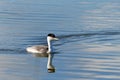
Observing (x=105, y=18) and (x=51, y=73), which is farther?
(x=105, y=18)

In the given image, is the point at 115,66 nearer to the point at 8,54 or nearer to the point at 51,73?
the point at 51,73

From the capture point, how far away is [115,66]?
21.8 meters

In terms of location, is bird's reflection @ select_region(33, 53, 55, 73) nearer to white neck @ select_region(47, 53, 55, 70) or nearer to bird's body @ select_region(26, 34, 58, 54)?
white neck @ select_region(47, 53, 55, 70)

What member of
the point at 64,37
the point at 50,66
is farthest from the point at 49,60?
the point at 64,37

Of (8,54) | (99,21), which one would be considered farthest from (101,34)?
(8,54)

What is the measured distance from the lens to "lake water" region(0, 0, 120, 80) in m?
21.0

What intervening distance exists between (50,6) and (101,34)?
982cm

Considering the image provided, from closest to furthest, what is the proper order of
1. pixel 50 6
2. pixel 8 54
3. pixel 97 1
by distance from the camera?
pixel 8 54 → pixel 50 6 → pixel 97 1

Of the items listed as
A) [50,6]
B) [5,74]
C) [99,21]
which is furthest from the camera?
[50,6]

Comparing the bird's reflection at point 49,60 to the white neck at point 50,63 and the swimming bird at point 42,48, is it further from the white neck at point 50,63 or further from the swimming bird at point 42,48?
the swimming bird at point 42,48

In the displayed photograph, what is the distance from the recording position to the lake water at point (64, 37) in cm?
2098

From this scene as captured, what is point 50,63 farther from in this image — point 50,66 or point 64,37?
point 64,37

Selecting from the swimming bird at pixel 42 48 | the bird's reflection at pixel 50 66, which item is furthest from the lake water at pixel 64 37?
the swimming bird at pixel 42 48

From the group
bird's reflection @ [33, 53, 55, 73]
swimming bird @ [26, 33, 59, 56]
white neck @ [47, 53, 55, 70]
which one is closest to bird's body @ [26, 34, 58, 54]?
swimming bird @ [26, 33, 59, 56]
